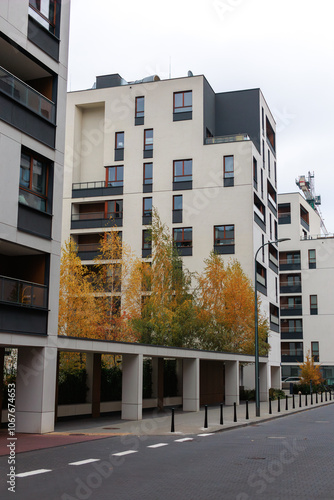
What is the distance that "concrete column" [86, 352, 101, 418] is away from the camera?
25578 mm

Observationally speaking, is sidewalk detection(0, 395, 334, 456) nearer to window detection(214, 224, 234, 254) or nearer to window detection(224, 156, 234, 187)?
window detection(214, 224, 234, 254)

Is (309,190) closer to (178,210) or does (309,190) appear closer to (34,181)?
(178,210)

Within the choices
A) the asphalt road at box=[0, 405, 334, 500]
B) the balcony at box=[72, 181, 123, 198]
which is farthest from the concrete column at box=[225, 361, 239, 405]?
the balcony at box=[72, 181, 123, 198]

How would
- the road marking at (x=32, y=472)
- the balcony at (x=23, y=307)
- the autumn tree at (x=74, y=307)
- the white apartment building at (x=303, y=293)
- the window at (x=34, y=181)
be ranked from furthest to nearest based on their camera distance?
the white apartment building at (x=303, y=293) < the autumn tree at (x=74, y=307) < the window at (x=34, y=181) < the balcony at (x=23, y=307) < the road marking at (x=32, y=472)

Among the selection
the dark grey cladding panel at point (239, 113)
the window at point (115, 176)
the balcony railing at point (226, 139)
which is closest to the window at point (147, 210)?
the window at point (115, 176)

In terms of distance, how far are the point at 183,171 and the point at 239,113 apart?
348 inches

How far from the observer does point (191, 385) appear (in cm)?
3150

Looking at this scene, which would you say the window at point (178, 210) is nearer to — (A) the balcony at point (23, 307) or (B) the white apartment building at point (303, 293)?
(A) the balcony at point (23, 307)

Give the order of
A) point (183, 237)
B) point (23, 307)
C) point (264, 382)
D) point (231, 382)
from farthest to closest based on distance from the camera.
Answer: point (183, 237) < point (264, 382) < point (231, 382) < point (23, 307)

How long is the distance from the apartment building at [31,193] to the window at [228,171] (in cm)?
2876

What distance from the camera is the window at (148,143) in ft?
172

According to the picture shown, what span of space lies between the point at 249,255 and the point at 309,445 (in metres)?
32.5

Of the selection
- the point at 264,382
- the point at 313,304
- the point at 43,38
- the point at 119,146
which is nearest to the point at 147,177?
the point at 119,146

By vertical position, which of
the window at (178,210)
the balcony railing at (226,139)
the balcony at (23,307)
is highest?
the balcony railing at (226,139)
